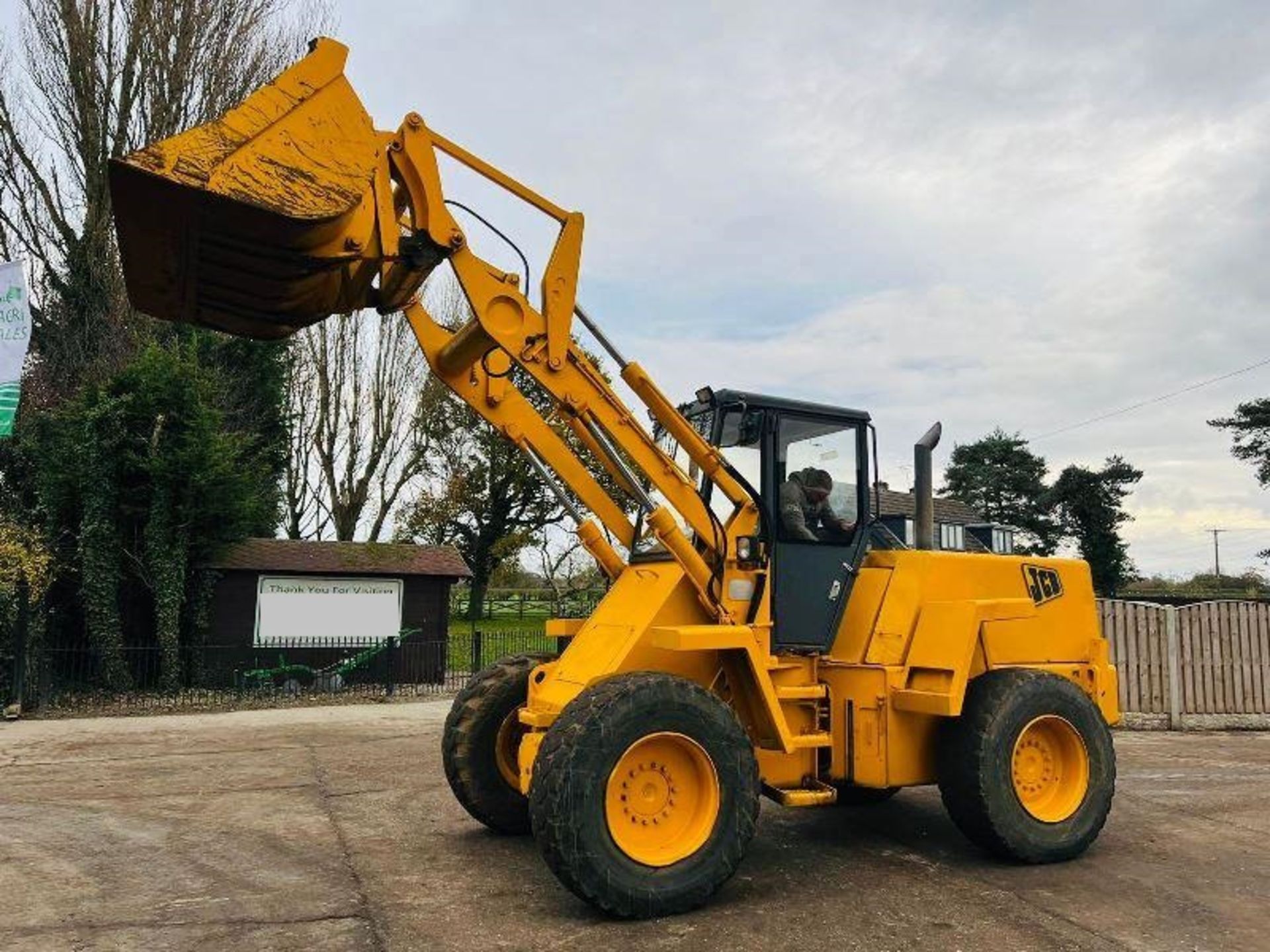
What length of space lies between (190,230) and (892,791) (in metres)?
6.35

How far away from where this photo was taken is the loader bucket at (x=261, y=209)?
A: 4.23m

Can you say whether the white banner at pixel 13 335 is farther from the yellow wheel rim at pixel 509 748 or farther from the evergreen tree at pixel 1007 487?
the evergreen tree at pixel 1007 487

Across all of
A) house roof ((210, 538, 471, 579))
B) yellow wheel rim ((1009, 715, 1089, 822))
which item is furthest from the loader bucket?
house roof ((210, 538, 471, 579))

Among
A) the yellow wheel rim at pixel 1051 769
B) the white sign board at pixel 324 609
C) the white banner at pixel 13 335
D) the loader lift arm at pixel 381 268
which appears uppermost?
the white banner at pixel 13 335

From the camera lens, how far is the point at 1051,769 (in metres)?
6.21

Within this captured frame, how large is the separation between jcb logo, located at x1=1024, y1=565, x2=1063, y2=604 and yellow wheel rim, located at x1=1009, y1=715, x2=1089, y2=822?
0.87 m

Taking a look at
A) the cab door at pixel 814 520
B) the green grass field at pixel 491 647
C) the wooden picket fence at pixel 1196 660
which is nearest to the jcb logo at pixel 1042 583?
the cab door at pixel 814 520

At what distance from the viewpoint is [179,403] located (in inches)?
626

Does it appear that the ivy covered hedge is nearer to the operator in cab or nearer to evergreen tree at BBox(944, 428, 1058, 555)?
the operator in cab

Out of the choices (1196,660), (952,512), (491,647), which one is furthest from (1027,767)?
(952,512)

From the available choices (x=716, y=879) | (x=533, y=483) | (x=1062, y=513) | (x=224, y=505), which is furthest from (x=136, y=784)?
(x=1062, y=513)

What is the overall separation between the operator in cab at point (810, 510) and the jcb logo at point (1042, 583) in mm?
1326

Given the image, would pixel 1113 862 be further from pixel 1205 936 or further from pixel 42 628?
pixel 42 628

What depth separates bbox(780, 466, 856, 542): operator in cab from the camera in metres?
6.10
